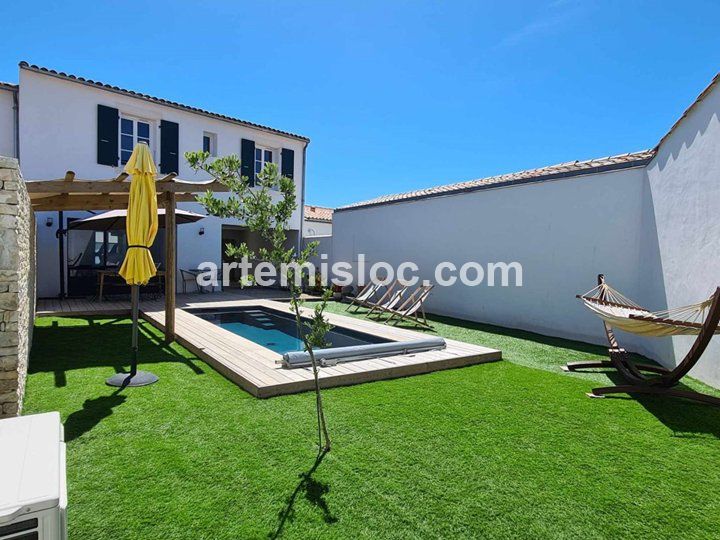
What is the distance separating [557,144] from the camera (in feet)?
49.8

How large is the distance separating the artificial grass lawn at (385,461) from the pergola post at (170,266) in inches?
76.1

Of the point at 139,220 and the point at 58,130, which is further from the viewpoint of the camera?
the point at 58,130

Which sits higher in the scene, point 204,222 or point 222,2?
point 222,2

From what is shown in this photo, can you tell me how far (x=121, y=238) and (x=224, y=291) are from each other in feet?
13.5

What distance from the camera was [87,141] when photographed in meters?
12.6

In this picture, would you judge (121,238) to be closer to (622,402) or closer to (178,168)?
(178,168)

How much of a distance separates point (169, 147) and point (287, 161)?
4.77 meters

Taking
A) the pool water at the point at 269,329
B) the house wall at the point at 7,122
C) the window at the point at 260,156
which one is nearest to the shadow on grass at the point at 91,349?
the pool water at the point at 269,329

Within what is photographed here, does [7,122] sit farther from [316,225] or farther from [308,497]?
[308,497]

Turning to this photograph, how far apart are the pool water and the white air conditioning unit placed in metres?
5.22

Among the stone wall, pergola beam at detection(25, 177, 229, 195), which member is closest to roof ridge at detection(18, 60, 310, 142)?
pergola beam at detection(25, 177, 229, 195)

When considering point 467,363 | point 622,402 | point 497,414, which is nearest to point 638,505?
point 497,414

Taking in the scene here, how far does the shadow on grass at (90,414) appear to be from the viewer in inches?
143

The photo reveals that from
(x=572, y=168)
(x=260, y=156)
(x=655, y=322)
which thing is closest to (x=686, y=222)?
(x=655, y=322)
